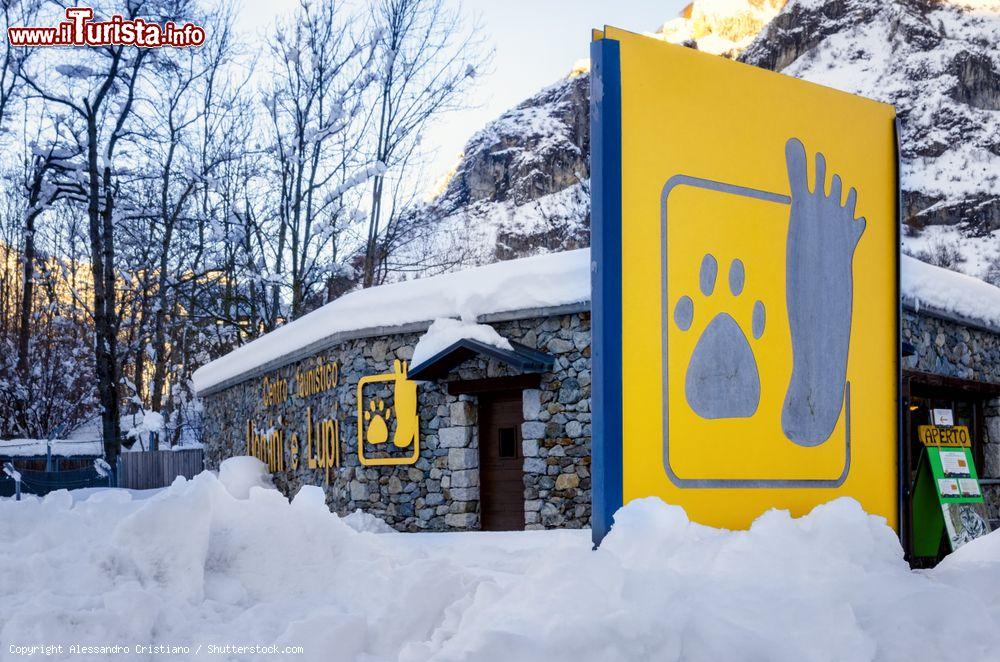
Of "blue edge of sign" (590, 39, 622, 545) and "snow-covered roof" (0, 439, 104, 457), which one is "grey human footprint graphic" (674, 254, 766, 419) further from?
"snow-covered roof" (0, 439, 104, 457)

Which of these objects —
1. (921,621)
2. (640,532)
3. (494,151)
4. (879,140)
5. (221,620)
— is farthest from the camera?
(494,151)

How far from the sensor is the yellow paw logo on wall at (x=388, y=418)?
1146 centimetres

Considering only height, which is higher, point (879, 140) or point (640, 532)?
point (879, 140)

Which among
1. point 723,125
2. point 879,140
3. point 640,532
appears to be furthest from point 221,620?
point 879,140

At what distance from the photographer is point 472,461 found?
11.1m

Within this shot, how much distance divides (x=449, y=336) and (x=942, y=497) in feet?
17.0

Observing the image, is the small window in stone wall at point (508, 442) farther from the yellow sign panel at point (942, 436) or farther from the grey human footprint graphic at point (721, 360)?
the grey human footprint graphic at point (721, 360)

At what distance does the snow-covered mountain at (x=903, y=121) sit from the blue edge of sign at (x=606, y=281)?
3804cm

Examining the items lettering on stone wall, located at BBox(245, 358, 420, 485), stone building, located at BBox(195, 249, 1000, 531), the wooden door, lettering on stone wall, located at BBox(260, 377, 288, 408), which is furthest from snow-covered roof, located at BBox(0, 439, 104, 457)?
the wooden door

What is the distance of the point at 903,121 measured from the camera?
183 ft

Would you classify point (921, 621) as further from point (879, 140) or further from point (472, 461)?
point (472, 461)

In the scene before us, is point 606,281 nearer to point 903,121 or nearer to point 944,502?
point 944,502

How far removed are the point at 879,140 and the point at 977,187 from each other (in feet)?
191

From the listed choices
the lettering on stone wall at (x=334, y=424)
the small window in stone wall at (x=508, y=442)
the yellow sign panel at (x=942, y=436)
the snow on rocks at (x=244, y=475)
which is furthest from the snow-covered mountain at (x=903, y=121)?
the yellow sign panel at (x=942, y=436)
